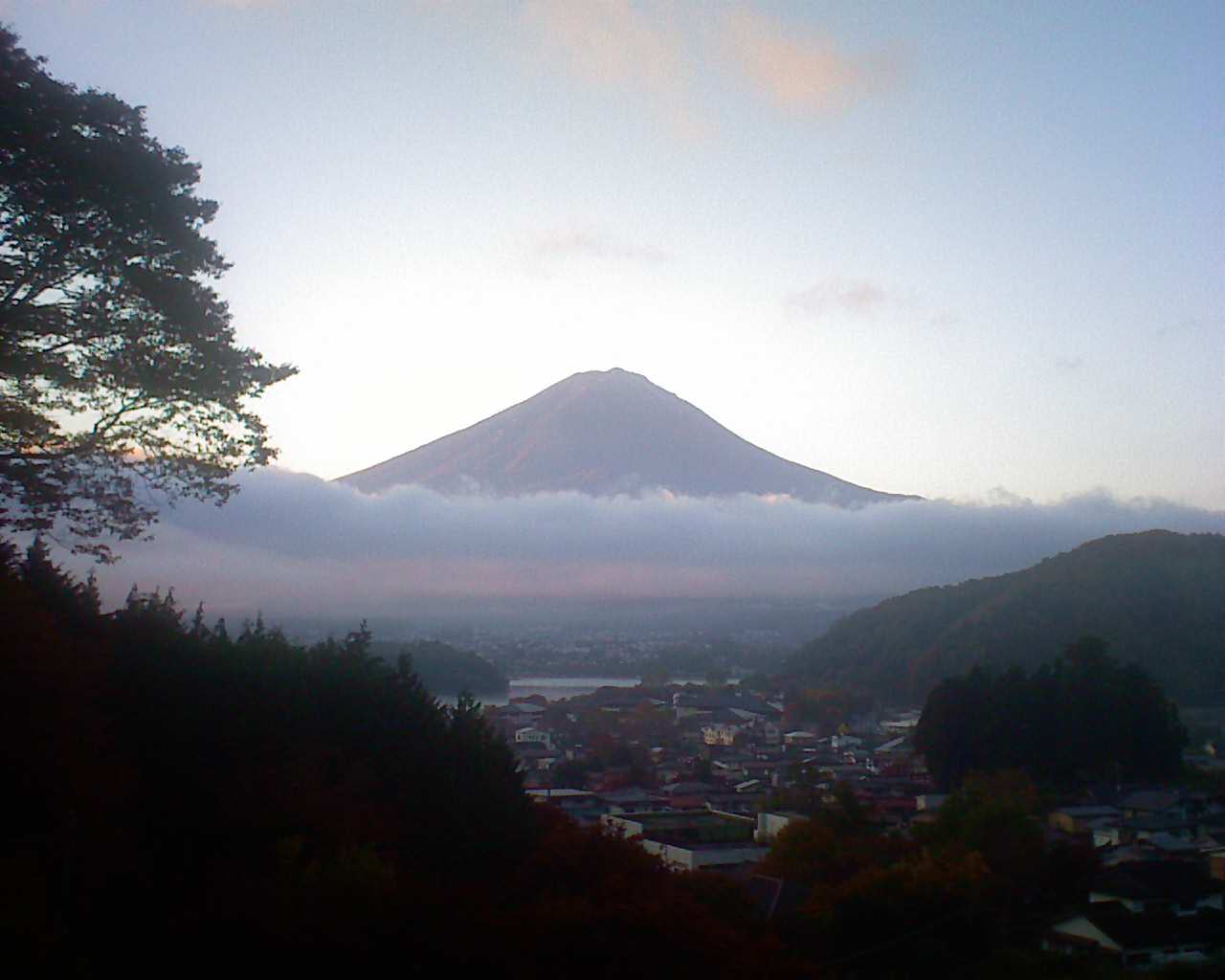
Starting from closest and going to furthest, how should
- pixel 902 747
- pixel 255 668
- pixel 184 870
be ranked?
pixel 184 870 < pixel 255 668 < pixel 902 747

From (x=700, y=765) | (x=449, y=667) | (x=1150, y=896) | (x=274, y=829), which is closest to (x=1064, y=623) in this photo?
(x=700, y=765)

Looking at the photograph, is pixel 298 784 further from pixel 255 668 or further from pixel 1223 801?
pixel 1223 801

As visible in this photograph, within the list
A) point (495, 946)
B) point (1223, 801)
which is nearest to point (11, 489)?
point (495, 946)

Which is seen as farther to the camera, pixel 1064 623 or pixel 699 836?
pixel 1064 623

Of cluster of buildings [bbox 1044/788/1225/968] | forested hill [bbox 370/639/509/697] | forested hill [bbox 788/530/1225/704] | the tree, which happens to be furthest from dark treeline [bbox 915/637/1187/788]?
the tree

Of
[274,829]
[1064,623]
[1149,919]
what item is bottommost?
[1149,919]

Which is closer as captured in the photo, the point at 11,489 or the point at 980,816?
the point at 11,489

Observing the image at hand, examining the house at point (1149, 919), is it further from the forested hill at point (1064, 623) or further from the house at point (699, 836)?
the forested hill at point (1064, 623)

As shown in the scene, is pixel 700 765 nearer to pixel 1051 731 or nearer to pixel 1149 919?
pixel 1051 731

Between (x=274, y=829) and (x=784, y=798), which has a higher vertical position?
(x=274, y=829)
